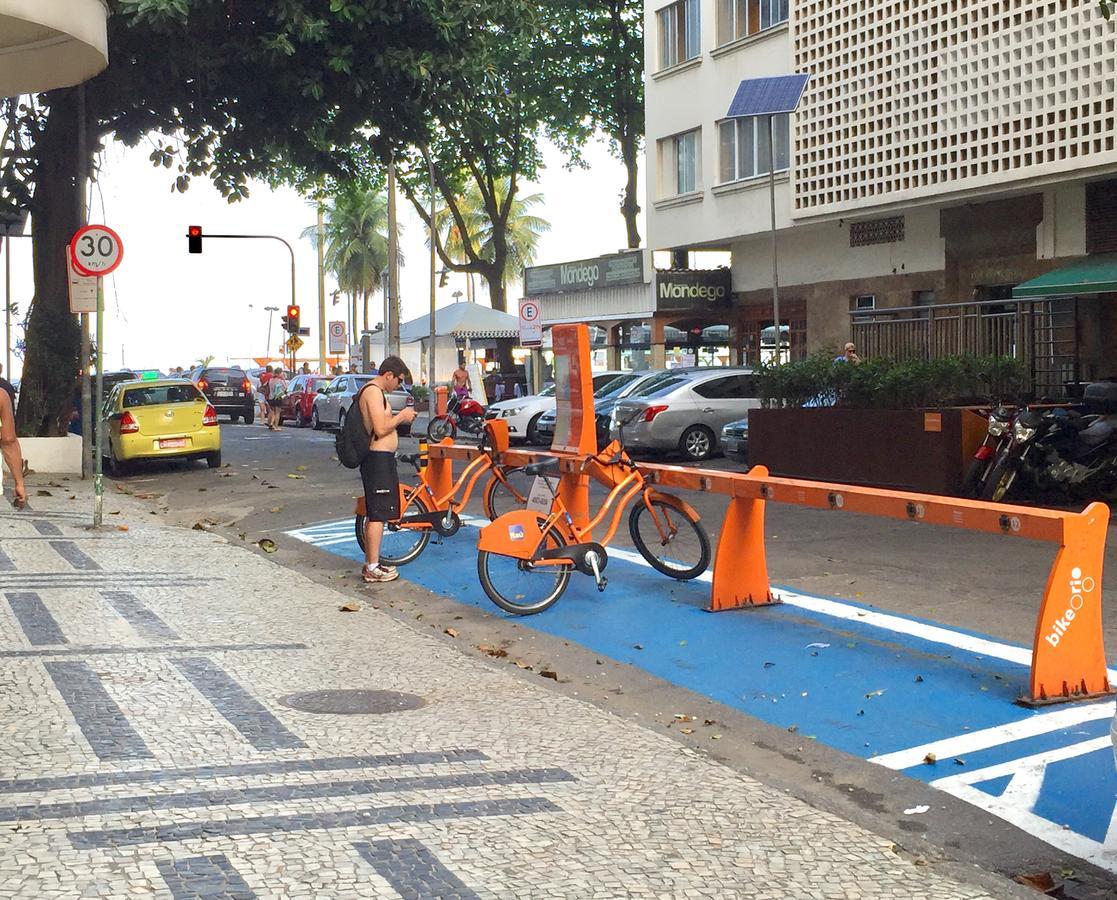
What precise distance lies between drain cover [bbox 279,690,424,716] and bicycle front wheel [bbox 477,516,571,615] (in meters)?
2.65

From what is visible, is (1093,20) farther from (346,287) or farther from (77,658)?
(346,287)

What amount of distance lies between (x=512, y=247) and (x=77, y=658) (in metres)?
76.9

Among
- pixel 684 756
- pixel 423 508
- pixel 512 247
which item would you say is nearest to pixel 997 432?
pixel 423 508

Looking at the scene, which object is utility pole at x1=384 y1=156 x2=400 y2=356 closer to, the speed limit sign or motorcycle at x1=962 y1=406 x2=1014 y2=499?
the speed limit sign

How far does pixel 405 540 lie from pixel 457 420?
530 inches

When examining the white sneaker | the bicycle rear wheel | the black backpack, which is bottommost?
the white sneaker

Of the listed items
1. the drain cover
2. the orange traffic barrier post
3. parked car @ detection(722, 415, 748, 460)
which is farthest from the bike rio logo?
parked car @ detection(722, 415, 748, 460)

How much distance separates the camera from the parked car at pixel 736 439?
21.0 m

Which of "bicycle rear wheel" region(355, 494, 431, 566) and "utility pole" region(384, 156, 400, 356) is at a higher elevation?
"utility pole" region(384, 156, 400, 356)

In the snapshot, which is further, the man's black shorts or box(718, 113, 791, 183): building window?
box(718, 113, 791, 183): building window

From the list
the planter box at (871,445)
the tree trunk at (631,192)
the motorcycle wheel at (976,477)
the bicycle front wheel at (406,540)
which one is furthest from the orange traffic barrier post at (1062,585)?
the tree trunk at (631,192)

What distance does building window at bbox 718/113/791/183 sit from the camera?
29.5 meters

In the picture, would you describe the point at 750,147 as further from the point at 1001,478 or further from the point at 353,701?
the point at 353,701

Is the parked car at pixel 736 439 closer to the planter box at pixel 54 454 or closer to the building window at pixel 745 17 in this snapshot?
the planter box at pixel 54 454
